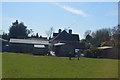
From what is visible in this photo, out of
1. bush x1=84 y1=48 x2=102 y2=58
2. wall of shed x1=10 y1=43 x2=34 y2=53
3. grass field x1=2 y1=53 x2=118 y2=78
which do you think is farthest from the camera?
wall of shed x1=10 y1=43 x2=34 y2=53

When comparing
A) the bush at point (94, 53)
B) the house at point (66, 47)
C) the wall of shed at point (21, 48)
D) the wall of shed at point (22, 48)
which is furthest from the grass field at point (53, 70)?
the wall of shed at point (21, 48)

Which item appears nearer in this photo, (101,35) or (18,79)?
(18,79)

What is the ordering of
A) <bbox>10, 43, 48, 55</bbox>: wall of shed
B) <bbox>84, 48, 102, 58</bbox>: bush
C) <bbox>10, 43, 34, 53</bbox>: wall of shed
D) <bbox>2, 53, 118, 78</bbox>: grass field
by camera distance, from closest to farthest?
<bbox>2, 53, 118, 78</bbox>: grass field → <bbox>84, 48, 102, 58</bbox>: bush → <bbox>10, 43, 48, 55</bbox>: wall of shed → <bbox>10, 43, 34, 53</bbox>: wall of shed

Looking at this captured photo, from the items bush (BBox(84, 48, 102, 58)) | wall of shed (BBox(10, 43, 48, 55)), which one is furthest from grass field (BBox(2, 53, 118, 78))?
wall of shed (BBox(10, 43, 48, 55))

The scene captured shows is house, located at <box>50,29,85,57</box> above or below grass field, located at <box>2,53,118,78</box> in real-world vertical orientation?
above

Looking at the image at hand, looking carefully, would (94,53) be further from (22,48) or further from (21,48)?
(21,48)

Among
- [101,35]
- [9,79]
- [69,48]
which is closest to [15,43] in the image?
[69,48]

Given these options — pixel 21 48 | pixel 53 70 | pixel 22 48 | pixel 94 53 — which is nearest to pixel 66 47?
pixel 94 53

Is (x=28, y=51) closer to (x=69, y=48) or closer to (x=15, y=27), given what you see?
(x=69, y=48)

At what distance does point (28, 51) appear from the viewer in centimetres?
6272

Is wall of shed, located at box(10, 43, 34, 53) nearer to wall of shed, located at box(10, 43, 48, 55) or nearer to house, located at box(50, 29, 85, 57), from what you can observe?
wall of shed, located at box(10, 43, 48, 55)

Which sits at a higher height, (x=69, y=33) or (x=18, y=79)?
(x=69, y=33)

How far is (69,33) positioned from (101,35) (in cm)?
2257

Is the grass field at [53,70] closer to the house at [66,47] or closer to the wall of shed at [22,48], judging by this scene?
the house at [66,47]
